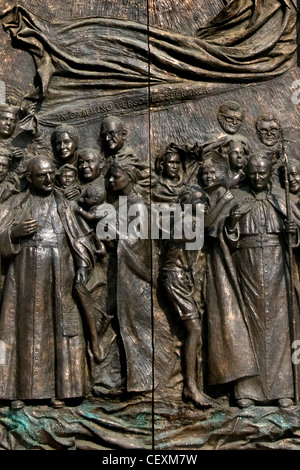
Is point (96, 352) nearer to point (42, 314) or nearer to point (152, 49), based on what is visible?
point (42, 314)

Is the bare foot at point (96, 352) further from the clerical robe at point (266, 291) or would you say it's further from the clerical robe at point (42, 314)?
the clerical robe at point (266, 291)

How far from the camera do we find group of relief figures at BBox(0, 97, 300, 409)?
7148 mm

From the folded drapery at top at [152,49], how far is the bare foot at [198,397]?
2444 mm

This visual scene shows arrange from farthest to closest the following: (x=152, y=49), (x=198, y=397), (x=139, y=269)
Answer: (x=152, y=49)
(x=139, y=269)
(x=198, y=397)

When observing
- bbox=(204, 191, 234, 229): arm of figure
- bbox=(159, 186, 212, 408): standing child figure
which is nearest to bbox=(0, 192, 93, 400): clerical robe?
bbox=(159, 186, 212, 408): standing child figure

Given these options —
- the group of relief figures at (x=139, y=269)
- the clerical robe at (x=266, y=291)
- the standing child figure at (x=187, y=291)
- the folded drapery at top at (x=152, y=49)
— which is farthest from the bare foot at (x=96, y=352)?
the folded drapery at top at (x=152, y=49)

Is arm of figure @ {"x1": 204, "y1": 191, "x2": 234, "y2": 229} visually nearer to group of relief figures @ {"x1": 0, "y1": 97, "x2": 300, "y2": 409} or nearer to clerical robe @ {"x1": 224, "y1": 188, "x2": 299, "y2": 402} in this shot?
group of relief figures @ {"x1": 0, "y1": 97, "x2": 300, "y2": 409}

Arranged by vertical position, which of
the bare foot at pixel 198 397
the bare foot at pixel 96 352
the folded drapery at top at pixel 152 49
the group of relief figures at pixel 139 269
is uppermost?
the folded drapery at top at pixel 152 49

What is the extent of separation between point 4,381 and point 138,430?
3.54ft

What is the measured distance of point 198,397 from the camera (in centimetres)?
714

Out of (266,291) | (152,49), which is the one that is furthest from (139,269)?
(152,49)

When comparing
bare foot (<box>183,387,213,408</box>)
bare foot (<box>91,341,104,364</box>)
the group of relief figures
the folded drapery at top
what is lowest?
bare foot (<box>183,387,213,408</box>)

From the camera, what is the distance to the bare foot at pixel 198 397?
23.4ft

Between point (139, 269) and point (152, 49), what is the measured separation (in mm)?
1767
